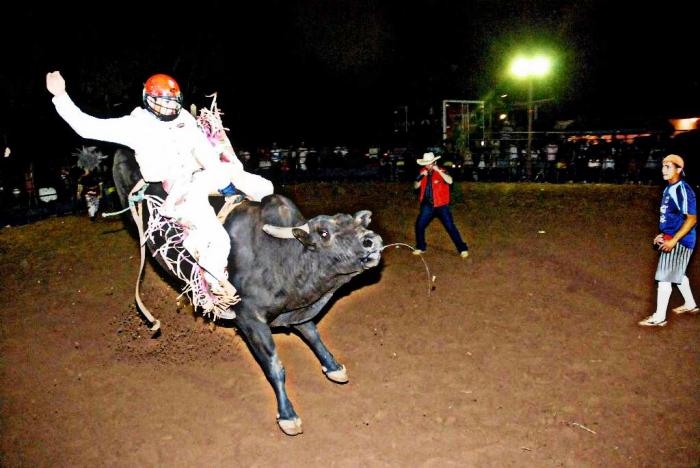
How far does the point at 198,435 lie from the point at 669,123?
21687 mm

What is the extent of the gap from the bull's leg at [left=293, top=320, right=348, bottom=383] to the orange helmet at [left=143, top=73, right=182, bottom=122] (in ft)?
7.07

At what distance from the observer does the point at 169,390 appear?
15.7ft

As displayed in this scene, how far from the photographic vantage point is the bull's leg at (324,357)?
464 cm

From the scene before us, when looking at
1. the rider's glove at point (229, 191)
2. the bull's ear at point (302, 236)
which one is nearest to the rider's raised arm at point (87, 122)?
the rider's glove at point (229, 191)

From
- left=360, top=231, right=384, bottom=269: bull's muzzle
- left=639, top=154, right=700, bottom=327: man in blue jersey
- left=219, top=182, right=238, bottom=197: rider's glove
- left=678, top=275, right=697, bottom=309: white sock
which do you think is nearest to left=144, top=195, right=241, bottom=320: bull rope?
left=219, top=182, right=238, bottom=197: rider's glove

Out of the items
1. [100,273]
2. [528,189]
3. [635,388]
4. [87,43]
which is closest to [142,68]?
[87,43]

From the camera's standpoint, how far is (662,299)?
5523 millimetres

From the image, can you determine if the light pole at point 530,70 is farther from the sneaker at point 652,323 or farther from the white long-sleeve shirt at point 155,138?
the white long-sleeve shirt at point 155,138

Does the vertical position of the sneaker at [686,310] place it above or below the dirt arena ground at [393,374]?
above

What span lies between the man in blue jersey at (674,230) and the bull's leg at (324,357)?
3525 mm

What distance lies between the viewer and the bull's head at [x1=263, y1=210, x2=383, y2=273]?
3412 mm

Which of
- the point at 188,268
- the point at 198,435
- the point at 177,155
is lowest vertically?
the point at 198,435

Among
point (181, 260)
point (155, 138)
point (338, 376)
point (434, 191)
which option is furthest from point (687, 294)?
point (155, 138)

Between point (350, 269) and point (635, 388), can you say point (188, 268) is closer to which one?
point (350, 269)
